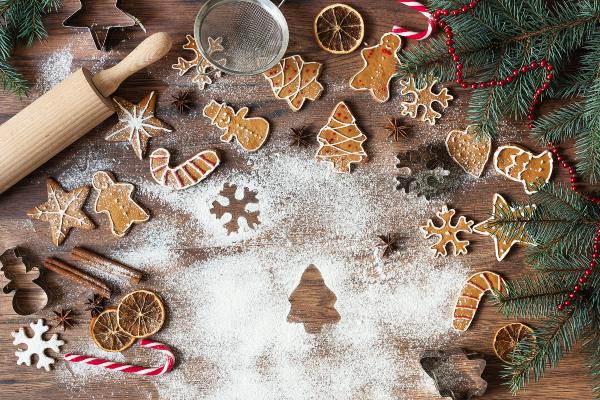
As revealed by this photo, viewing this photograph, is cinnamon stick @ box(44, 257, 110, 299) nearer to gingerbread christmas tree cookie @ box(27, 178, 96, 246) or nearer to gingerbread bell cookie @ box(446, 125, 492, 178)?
gingerbread christmas tree cookie @ box(27, 178, 96, 246)

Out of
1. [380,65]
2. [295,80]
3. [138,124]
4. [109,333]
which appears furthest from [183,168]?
[380,65]

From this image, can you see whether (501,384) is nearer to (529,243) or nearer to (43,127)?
(529,243)

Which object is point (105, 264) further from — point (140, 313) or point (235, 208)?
point (235, 208)

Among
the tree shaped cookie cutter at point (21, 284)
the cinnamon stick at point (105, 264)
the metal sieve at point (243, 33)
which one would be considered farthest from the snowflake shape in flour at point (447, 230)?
the tree shaped cookie cutter at point (21, 284)

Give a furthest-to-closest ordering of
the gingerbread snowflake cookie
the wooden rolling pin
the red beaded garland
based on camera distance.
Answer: the gingerbread snowflake cookie, the wooden rolling pin, the red beaded garland

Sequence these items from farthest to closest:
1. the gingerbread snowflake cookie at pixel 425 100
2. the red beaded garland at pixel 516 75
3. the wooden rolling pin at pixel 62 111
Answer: the gingerbread snowflake cookie at pixel 425 100 → the wooden rolling pin at pixel 62 111 → the red beaded garland at pixel 516 75

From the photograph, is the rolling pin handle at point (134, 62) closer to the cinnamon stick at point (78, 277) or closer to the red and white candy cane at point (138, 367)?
the cinnamon stick at point (78, 277)

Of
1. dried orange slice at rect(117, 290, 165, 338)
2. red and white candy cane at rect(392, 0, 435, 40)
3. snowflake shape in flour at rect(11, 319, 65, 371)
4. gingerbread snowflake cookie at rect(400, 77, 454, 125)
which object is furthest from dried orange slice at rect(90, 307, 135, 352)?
red and white candy cane at rect(392, 0, 435, 40)
